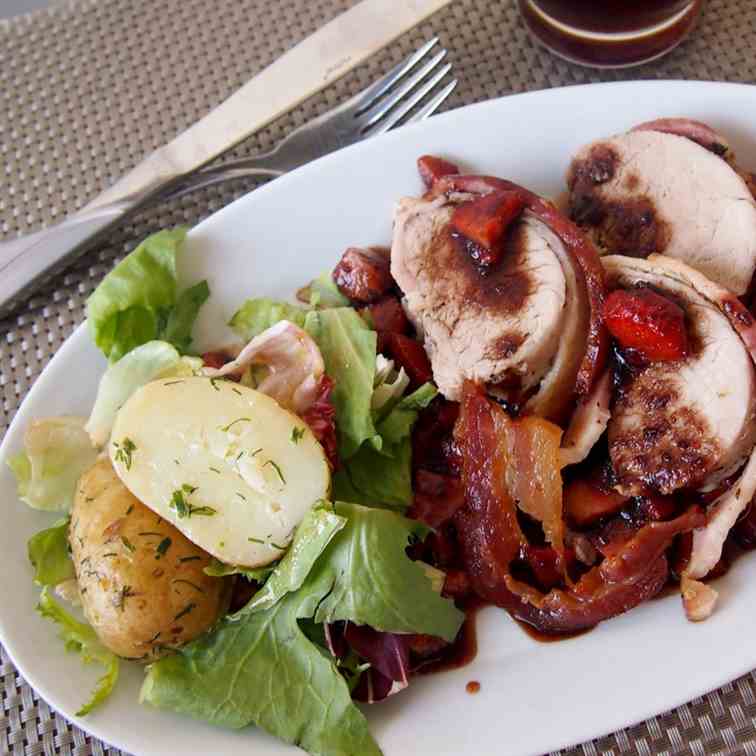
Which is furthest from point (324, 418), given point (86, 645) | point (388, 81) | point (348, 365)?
point (388, 81)

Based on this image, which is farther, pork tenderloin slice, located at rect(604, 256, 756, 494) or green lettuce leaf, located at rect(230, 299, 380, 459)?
green lettuce leaf, located at rect(230, 299, 380, 459)

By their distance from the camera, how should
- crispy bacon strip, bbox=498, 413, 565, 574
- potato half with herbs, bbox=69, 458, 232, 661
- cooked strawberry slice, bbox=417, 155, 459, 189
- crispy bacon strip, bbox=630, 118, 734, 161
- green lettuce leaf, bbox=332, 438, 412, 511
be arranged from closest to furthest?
potato half with herbs, bbox=69, 458, 232, 661 → crispy bacon strip, bbox=498, 413, 565, 574 → green lettuce leaf, bbox=332, 438, 412, 511 → crispy bacon strip, bbox=630, 118, 734, 161 → cooked strawberry slice, bbox=417, 155, 459, 189

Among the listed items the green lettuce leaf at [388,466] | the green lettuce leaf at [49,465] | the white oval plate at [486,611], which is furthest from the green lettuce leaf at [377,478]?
the green lettuce leaf at [49,465]

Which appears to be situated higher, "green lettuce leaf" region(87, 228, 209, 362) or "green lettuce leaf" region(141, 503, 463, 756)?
"green lettuce leaf" region(87, 228, 209, 362)

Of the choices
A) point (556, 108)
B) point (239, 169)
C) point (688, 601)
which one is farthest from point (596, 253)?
point (239, 169)

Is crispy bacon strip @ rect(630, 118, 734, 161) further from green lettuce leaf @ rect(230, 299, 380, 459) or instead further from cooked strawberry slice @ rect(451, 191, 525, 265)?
green lettuce leaf @ rect(230, 299, 380, 459)

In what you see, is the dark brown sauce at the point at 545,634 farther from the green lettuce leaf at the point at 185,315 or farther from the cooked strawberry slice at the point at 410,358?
the green lettuce leaf at the point at 185,315

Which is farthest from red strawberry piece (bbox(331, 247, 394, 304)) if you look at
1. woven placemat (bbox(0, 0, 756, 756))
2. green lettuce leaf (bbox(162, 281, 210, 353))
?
woven placemat (bbox(0, 0, 756, 756))
